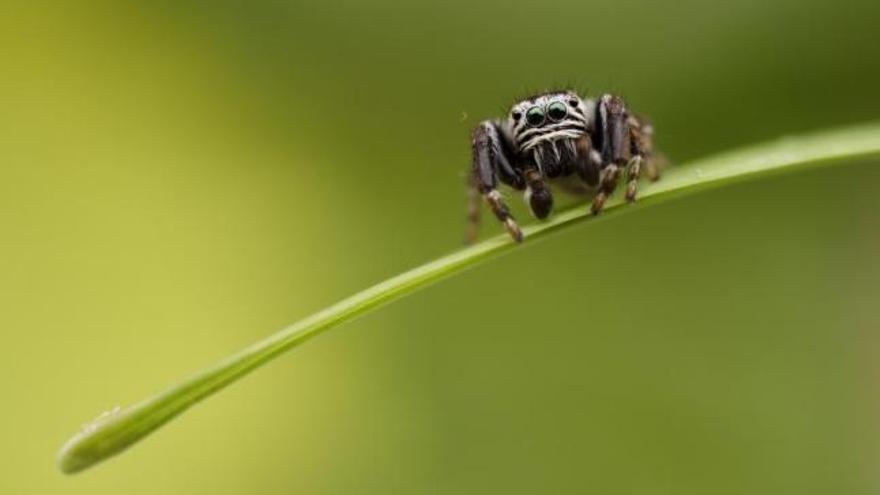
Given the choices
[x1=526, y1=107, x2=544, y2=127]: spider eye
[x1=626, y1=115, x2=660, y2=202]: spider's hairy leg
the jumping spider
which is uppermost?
[x1=526, y1=107, x2=544, y2=127]: spider eye

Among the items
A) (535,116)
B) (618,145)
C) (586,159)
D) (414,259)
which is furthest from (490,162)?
(414,259)

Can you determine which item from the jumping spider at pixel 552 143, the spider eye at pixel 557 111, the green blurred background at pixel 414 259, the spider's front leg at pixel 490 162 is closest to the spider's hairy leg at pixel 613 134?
the jumping spider at pixel 552 143

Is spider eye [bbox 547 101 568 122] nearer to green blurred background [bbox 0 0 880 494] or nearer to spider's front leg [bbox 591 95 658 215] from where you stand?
spider's front leg [bbox 591 95 658 215]

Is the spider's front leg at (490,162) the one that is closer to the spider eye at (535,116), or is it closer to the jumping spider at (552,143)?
the jumping spider at (552,143)

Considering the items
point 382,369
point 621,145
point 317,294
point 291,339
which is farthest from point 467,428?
point 291,339

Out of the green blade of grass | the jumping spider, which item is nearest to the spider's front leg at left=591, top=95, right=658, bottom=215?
the jumping spider
